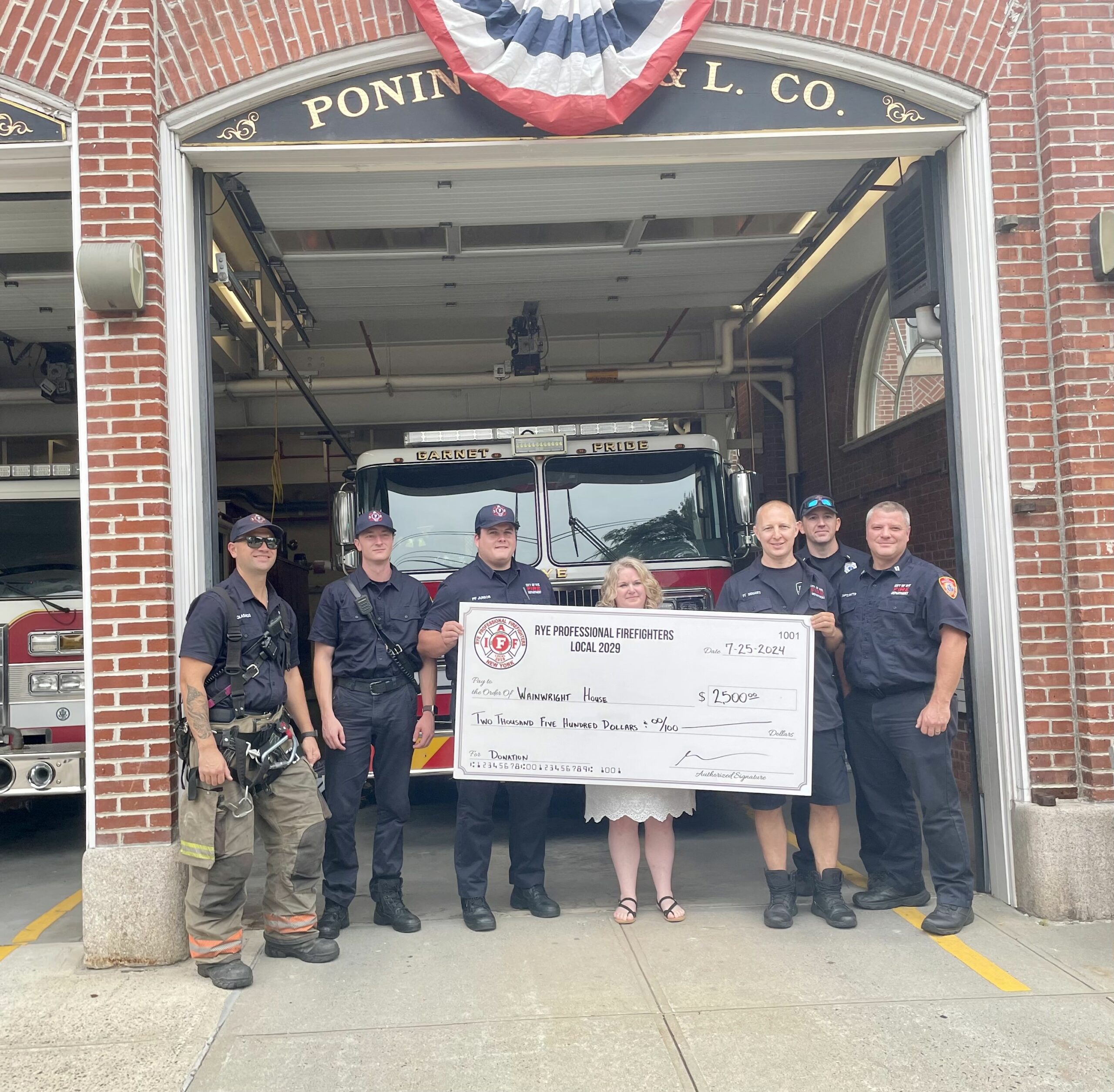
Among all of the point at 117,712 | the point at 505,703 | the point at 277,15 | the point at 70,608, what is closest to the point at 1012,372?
the point at 505,703

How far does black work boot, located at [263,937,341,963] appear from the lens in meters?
4.89

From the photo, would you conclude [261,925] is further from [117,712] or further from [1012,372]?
[1012,372]

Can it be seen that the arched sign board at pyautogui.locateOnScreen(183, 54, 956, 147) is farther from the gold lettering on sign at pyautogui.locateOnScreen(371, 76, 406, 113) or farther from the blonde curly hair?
the blonde curly hair

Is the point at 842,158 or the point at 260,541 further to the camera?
the point at 842,158

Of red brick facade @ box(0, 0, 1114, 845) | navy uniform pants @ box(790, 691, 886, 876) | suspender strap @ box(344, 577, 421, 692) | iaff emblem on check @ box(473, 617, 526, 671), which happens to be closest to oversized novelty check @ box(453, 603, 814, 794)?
iaff emblem on check @ box(473, 617, 526, 671)

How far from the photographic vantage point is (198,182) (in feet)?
19.0

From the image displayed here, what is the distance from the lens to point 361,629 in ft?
17.3

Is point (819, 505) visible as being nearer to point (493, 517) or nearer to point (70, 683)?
point (493, 517)

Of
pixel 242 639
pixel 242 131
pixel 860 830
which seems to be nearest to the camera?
pixel 242 639

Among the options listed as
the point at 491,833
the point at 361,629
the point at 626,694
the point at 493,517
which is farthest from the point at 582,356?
the point at 491,833

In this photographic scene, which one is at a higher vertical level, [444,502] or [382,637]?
[444,502]

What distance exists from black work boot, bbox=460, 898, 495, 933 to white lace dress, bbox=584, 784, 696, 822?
691 millimetres

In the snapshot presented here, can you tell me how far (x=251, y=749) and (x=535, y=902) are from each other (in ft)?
5.83

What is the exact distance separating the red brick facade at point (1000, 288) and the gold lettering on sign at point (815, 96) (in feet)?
0.72
